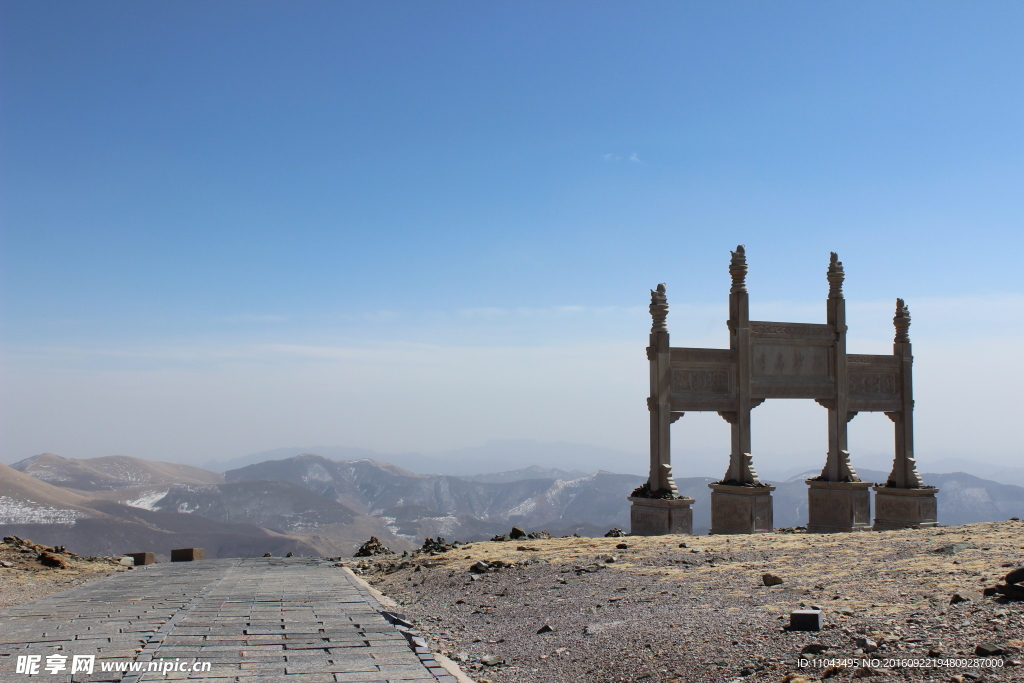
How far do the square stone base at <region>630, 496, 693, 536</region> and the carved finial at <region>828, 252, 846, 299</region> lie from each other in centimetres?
771

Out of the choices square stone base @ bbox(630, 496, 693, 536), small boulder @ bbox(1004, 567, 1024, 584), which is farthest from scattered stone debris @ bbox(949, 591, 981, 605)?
square stone base @ bbox(630, 496, 693, 536)

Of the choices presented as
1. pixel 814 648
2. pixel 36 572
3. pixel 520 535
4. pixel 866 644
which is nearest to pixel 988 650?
pixel 866 644

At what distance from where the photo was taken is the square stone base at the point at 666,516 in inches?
715

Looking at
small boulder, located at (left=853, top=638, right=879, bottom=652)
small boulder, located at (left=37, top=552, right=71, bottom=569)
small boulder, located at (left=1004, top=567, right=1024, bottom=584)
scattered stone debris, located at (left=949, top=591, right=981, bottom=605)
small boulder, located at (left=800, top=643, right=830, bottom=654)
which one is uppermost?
small boulder, located at (left=1004, top=567, right=1024, bottom=584)

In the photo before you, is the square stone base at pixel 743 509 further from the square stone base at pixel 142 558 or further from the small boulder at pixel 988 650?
the square stone base at pixel 142 558

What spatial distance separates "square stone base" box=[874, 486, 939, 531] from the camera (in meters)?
21.7

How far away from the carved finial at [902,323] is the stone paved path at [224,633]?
17.4m

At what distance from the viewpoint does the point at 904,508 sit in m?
21.9

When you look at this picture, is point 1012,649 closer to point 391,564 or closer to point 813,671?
point 813,671

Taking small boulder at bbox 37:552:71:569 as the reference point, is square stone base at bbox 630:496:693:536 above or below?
above

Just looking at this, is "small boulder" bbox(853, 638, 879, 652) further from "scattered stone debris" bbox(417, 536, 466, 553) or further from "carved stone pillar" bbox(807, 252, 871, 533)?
"carved stone pillar" bbox(807, 252, 871, 533)

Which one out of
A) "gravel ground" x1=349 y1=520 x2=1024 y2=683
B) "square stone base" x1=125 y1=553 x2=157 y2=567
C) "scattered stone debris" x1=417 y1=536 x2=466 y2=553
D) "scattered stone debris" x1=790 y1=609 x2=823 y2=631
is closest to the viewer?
"gravel ground" x1=349 y1=520 x2=1024 y2=683

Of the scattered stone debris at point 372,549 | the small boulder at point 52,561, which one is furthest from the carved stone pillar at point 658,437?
the small boulder at point 52,561

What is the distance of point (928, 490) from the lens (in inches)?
868
